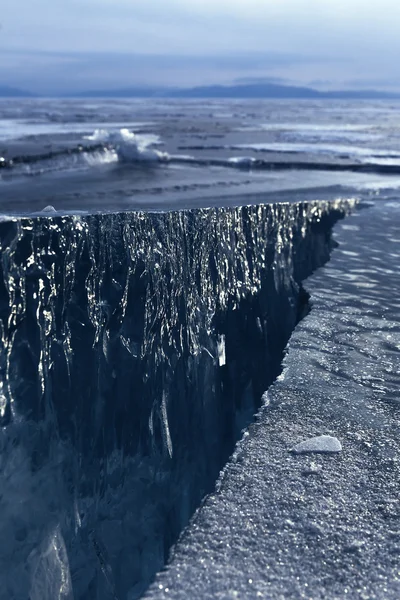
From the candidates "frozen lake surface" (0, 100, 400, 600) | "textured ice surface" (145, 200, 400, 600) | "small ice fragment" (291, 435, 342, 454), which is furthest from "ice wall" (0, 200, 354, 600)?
"small ice fragment" (291, 435, 342, 454)

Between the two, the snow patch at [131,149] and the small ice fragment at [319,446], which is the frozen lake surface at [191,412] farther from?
the snow patch at [131,149]

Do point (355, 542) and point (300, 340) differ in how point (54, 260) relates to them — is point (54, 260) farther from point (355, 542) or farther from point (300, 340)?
point (355, 542)

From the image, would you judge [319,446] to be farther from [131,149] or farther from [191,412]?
[131,149]

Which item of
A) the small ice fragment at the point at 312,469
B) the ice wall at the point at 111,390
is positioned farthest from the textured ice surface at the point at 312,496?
the ice wall at the point at 111,390

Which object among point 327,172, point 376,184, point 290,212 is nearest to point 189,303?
point 290,212

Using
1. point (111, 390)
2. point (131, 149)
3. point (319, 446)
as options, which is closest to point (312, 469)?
point (319, 446)

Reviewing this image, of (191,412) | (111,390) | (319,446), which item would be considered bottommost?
(191,412)
